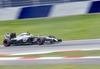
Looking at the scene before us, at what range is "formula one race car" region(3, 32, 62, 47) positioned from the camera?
1623cm

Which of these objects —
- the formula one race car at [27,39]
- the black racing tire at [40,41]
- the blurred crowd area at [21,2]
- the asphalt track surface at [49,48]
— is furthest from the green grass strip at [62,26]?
the black racing tire at [40,41]

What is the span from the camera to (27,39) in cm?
1656

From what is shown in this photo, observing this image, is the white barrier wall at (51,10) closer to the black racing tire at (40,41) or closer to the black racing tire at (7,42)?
the black racing tire at (7,42)

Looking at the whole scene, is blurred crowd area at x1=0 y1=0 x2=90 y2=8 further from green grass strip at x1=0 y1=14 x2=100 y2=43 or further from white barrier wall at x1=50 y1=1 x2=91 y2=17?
green grass strip at x1=0 y1=14 x2=100 y2=43

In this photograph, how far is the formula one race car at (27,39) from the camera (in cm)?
1623

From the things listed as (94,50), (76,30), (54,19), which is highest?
(54,19)

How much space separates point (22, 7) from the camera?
71.2ft

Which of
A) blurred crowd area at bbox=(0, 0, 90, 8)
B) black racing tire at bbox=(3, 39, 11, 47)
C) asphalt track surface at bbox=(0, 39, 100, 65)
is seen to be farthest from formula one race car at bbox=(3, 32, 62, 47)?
blurred crowd area at bbox=(0, 0, 90, 8)

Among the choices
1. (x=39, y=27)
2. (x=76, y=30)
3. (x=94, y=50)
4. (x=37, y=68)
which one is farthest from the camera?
(x=39, y=27)

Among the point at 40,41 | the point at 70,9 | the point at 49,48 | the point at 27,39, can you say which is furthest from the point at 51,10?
the point at 49,48

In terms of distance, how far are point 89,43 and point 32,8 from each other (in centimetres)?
641

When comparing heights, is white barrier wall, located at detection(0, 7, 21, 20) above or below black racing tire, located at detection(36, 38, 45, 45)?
above

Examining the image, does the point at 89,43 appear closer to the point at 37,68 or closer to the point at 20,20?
the point at 37,68

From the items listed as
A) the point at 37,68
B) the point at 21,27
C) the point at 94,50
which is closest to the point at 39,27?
the point at 21,27
